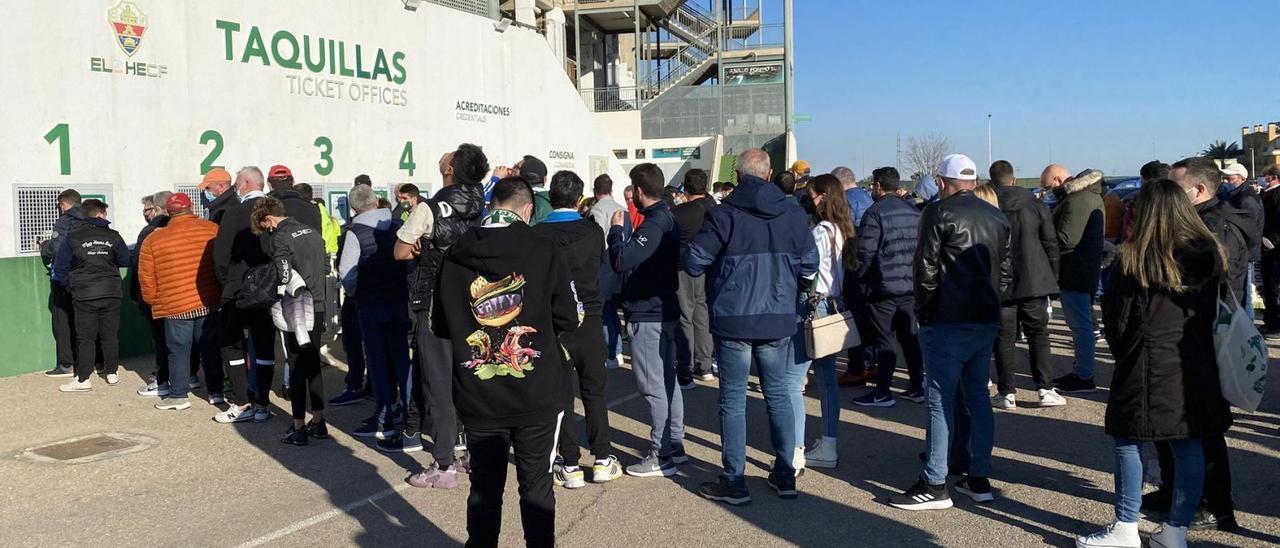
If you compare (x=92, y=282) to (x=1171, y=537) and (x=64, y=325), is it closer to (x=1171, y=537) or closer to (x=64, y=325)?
(x=64, y=325)

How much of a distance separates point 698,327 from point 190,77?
25.3ft

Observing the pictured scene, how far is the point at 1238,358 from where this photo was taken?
4.50m

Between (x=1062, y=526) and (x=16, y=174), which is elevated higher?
(x=16, y=174)

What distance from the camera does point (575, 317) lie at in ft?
14.8

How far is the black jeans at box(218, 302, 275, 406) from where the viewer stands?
25.5 ft

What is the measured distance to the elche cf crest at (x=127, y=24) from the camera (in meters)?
11.9

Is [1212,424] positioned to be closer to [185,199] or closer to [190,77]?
[185,199]

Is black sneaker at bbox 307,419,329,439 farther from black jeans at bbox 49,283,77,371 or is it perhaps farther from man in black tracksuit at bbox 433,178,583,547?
black jeans at bbox 49,283,77,371

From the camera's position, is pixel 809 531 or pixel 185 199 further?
pixel 185 199

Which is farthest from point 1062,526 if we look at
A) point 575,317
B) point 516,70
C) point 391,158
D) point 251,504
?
point 516,70

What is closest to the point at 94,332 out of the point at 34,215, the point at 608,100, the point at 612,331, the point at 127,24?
the point at 34,215

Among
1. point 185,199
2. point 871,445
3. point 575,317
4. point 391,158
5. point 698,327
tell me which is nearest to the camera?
point 575,317

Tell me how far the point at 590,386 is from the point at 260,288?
9.10ft

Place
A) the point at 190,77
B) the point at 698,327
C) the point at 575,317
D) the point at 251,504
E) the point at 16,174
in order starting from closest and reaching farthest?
the point at 575,317 < the point at 251,504 < the point at 698,327 < the point at 16,174 < the point at 190,77
